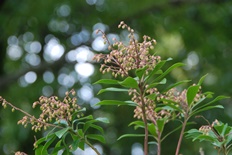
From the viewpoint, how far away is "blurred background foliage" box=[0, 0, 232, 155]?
468 cm

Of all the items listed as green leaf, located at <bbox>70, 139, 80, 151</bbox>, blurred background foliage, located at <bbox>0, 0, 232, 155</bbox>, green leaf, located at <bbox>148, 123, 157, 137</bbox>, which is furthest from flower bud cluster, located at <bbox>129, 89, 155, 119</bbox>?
blurred background foliage, located at <bbox>0, 0, 232, 155</bbox>

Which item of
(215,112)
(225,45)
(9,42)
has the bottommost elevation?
(215,112)

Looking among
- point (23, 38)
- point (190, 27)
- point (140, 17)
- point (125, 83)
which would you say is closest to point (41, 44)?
point (23, 38)

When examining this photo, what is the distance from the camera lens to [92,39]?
4910 millimetres

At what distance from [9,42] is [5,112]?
3.47 ft

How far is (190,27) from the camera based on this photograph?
4.97 metres

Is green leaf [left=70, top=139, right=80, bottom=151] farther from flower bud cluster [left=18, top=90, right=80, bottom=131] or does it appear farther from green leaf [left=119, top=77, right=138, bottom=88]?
green leaf [left=119, top=77, right=138, bottom=88]

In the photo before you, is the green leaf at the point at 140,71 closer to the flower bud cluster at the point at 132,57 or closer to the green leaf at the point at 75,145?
the flower bud cluster at the point at 132,57

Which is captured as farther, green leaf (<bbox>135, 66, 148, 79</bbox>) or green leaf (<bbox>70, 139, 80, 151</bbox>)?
green leaf (<bbox>70, 139, 80, 151</bbox>)

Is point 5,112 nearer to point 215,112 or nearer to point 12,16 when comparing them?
point 12,16

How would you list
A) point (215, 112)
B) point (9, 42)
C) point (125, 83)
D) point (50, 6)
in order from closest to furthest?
point (125, 83)
point (215, 112)
point (50, 6)
point (9, 42)

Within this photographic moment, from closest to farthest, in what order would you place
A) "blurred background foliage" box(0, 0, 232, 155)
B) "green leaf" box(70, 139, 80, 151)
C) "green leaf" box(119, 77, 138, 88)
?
"green leaf" box(119, 77, 138, 88)
"green leaf" box(70, 139, 80, 151)
"blurred background foliage" box(0, 0, 232, 155)

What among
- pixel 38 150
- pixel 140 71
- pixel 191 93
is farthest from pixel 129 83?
pixel 38 150

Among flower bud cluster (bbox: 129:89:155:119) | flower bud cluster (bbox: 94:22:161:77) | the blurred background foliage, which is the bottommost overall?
flower bud cluster (bbox: 129:89:155:119)
